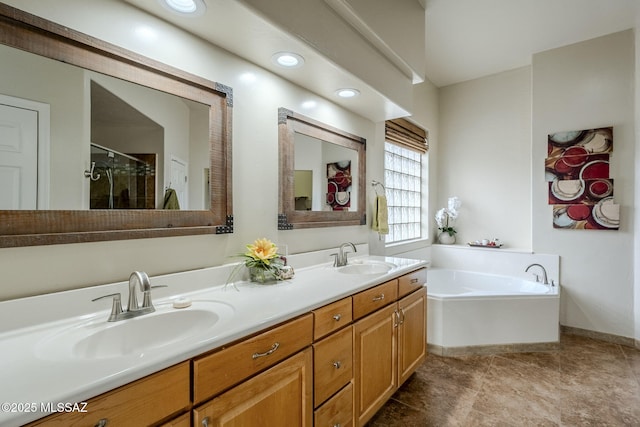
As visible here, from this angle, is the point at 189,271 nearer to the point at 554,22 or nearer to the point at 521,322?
the point at 521,322

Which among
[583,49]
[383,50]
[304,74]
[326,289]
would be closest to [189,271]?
[326,289]

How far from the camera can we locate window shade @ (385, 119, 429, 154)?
3182 mm

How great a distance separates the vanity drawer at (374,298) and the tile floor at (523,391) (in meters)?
0.74

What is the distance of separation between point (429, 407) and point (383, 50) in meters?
2.40

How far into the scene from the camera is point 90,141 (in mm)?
1104

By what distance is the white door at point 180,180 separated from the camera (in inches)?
53.9

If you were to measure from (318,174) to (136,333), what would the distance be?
4.83 ft

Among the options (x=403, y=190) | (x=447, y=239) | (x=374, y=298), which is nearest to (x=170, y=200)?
(x=374, y=298)

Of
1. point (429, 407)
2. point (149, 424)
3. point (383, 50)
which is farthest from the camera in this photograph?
point (383, 50)

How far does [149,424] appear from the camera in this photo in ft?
2.49

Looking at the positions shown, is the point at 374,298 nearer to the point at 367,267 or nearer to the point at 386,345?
the point at 386,345

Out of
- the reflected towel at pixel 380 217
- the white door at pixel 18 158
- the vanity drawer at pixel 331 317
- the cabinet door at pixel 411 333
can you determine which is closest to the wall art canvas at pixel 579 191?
the reflected towel at pixel 380 217

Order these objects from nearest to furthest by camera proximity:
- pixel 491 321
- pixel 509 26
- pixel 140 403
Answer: pixel 140 403 → pixel 491 321 → pixel 509 26

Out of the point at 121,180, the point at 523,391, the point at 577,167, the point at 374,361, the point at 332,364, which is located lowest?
the point at 523,391
